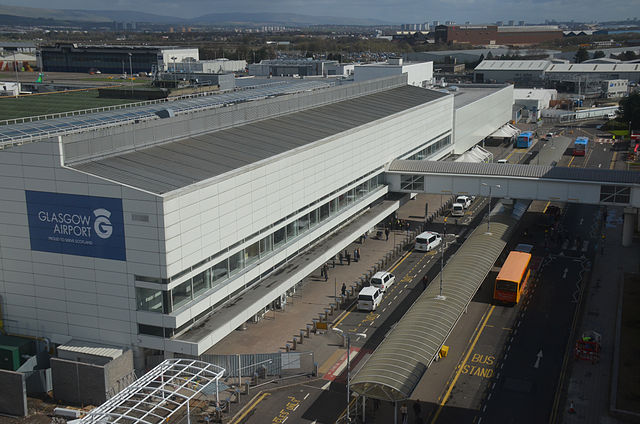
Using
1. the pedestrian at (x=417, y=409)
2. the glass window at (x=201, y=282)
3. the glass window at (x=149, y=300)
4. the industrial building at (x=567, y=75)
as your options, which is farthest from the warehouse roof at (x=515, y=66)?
the glass window at (x=149, y=300)

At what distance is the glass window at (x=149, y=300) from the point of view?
116ft

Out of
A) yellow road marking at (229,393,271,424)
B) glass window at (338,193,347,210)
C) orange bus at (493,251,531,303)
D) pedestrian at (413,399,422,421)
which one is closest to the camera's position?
pedestrian at (413,399,422,421)

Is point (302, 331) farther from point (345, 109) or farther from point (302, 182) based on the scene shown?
point (345, 109)

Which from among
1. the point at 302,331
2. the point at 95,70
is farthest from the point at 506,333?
the point at 95,70

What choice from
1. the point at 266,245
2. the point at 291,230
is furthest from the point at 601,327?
the point at 266,245

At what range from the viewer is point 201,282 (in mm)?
37938

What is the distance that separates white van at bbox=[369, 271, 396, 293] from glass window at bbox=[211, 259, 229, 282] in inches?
549

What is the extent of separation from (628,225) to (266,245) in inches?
1373

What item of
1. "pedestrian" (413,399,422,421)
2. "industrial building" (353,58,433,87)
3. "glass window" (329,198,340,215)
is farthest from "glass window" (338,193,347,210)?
"industrial building" (353,58,433,87)

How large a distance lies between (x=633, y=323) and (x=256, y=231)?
84.9 ft

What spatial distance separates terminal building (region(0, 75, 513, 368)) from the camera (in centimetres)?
3506

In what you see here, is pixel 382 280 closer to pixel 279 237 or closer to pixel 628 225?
pixel 279 237

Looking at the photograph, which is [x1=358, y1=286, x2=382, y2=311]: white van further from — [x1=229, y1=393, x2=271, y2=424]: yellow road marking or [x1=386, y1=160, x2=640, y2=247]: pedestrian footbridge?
[x1=386, y1=160, x2=640, y2=247]: pedestrian footbridge

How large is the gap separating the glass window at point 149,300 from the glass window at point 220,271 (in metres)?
4.15
